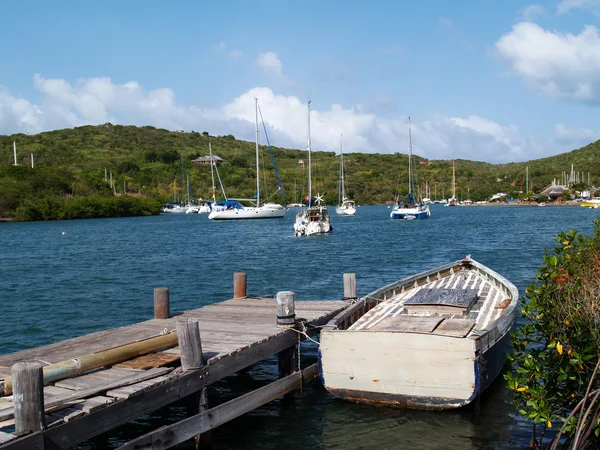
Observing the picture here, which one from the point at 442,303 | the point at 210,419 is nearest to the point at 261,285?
the point at 442,303

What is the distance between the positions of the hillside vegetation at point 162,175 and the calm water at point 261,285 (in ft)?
160

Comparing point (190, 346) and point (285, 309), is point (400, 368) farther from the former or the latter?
point (190, 346)

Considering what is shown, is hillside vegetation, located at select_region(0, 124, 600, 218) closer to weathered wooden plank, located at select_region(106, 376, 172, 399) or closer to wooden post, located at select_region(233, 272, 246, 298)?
wooden post, located at select_region(233, 272, 246, 298)

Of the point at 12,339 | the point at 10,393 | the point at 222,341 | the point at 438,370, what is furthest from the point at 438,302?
the point at 12,339

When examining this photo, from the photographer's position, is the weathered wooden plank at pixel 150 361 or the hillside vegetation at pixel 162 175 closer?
the weathered wooden plank at pixel 150 361

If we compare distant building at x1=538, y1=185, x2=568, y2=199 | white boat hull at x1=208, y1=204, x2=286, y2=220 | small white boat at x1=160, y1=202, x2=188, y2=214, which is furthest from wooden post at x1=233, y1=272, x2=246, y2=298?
distant building at x1=538, y1=185, x2=568, y2=199

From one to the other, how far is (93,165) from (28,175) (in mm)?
37947

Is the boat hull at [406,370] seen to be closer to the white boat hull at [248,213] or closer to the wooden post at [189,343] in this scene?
the wooden post at [189,343]

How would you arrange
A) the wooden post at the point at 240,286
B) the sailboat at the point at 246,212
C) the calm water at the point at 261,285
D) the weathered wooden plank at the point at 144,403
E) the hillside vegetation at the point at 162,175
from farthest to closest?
the hillside vegetation at the point at 162,175
the sailboat at the point at 246,212
the wooden post at the point at 240,286
the calm water at the point at 261,285
the weathered wooden plank at the point at 144,403

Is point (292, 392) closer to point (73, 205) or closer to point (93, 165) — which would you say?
point (73, 205)

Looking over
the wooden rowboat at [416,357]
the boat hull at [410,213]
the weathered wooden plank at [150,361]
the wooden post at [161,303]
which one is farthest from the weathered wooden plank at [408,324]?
the boat hull at [410,213]

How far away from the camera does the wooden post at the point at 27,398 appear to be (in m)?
6.69

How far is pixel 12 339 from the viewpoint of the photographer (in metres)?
18.0

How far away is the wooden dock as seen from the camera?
6.86 meters
